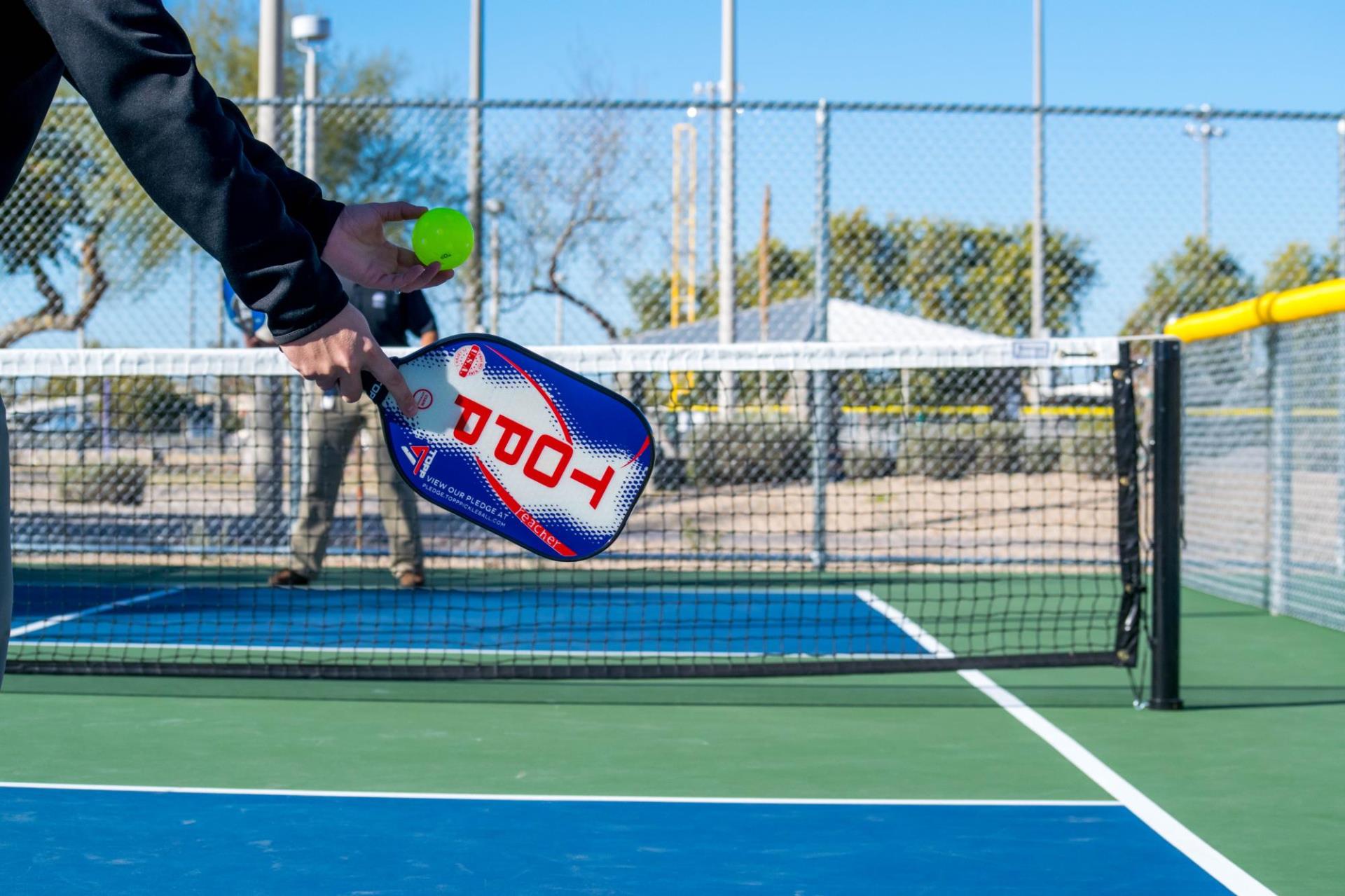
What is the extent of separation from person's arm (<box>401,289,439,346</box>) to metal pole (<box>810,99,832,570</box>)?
244 cm

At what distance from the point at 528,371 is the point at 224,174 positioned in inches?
36.7

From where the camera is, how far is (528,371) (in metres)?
2.86

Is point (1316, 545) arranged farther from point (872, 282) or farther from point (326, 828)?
point (326, 828)

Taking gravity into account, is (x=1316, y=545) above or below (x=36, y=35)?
below

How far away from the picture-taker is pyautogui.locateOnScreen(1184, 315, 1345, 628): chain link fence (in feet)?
27.2

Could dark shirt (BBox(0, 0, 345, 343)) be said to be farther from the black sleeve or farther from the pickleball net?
the black sleeve

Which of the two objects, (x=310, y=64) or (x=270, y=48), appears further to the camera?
(x=310, y=64)

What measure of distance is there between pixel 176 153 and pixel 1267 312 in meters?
6.60

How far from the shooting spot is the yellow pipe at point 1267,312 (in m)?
6.73

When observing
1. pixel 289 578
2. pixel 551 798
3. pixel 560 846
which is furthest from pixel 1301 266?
pixel 560 846

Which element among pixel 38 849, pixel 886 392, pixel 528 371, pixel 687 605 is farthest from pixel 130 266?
pixel 528 371

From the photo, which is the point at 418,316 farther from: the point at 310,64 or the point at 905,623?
the point at 310,64

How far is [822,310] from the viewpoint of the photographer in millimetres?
9891

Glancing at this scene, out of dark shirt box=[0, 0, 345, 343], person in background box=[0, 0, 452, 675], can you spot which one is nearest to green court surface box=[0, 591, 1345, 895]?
person in background box=[0, 0, 452, 675]
